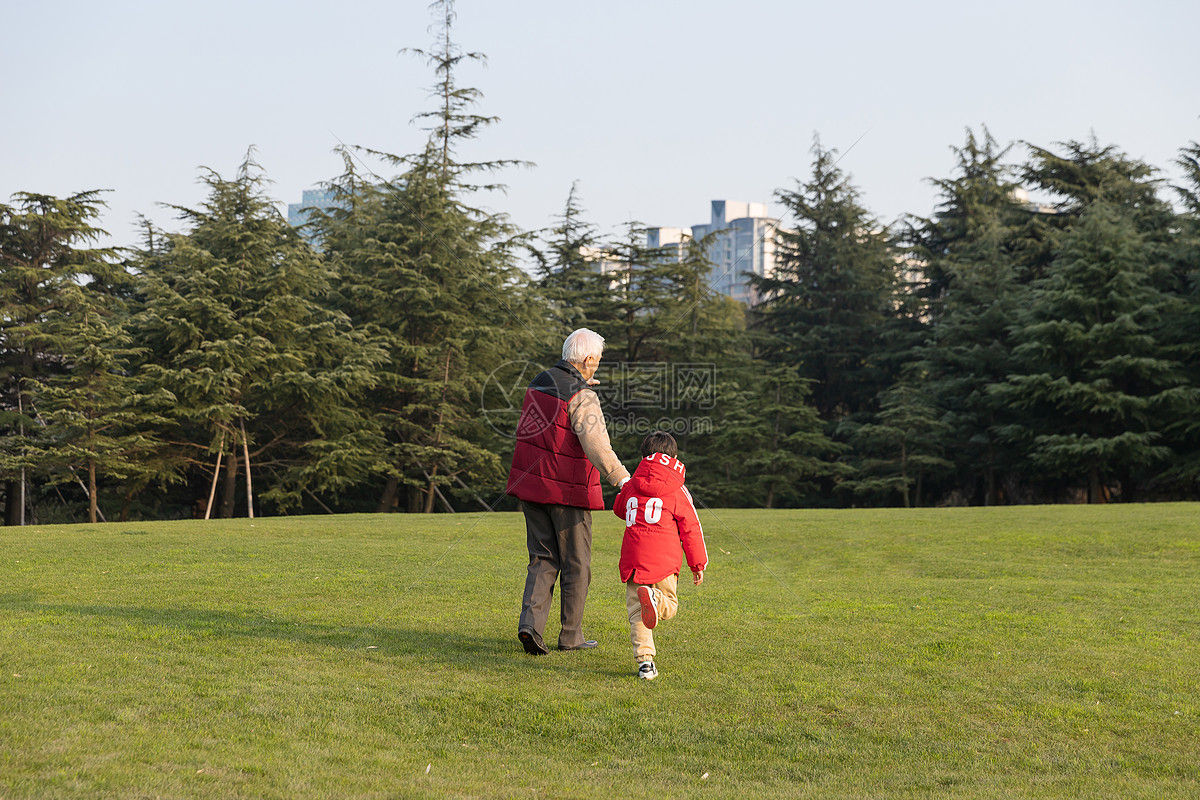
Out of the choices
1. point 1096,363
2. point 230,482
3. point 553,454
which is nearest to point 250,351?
point 230,482

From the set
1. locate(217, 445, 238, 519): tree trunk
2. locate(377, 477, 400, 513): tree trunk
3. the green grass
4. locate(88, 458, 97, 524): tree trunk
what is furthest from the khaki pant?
locate(377, 477, 400, 513): tree trunk

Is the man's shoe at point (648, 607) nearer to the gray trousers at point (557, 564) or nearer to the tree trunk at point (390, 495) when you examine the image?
the gray trousers at point (557, 564)

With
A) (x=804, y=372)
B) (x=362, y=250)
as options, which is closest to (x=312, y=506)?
(x=362, y=250)

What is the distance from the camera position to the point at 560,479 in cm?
595

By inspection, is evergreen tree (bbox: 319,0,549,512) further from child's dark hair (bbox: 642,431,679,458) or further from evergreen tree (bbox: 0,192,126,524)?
child's dark hair (bbox: 642,431,679,458)

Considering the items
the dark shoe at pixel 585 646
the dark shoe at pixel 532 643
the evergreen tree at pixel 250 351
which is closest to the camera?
the dark shoe at pixel 532 643

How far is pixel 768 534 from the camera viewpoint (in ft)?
50.5

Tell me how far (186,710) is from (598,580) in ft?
19.6

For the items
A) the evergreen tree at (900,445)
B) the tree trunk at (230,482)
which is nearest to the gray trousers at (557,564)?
the tree trunk at (230,482)

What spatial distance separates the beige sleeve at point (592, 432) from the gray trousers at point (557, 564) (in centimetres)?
45

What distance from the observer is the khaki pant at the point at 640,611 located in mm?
5559

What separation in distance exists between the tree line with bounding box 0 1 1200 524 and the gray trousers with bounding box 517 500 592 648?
2159cm

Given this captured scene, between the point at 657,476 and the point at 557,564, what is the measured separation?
3.17 ft

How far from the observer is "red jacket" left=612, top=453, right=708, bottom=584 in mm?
5582
